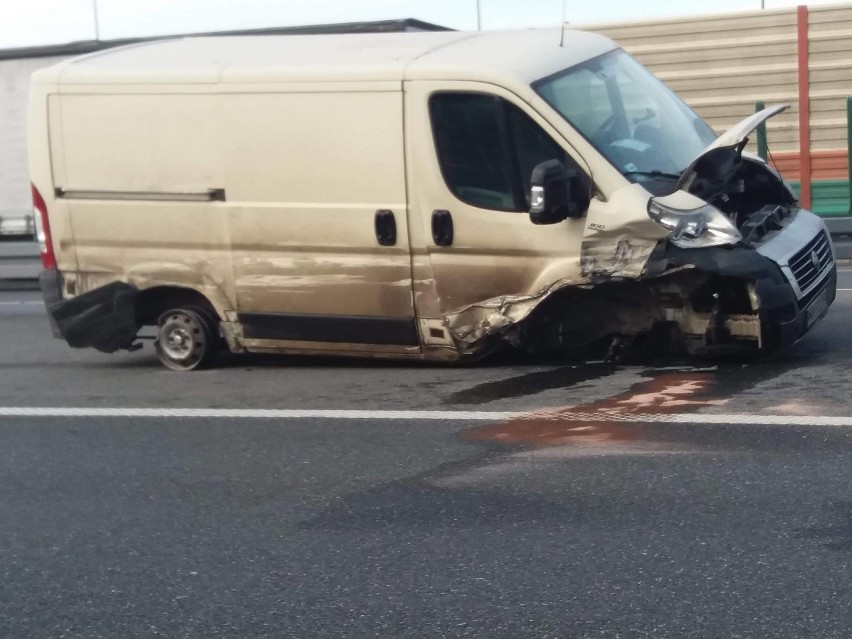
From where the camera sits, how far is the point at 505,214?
778 centimetres

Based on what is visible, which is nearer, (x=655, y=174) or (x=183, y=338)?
(x=655, y=174)

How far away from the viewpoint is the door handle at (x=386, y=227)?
7973 millimetres

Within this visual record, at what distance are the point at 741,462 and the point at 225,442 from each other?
257cm

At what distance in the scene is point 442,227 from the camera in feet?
25.9

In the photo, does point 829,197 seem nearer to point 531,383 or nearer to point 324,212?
point 531,383

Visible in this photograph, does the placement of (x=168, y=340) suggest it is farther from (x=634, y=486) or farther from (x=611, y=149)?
(x=634, y=486)

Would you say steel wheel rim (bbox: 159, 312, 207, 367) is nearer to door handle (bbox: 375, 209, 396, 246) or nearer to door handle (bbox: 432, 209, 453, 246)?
door handle (bbox: 375, 209, 396, 246)

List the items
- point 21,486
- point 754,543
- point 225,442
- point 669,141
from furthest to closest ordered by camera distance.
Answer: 1. point 669,141
2. point 225,442
3. point 21,486
4. point 754,543

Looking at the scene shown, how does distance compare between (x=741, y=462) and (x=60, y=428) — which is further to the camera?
(x=60, y=428)

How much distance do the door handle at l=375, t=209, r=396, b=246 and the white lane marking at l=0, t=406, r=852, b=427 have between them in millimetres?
1153

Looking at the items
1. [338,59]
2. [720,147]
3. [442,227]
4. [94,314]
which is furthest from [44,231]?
[720,147]

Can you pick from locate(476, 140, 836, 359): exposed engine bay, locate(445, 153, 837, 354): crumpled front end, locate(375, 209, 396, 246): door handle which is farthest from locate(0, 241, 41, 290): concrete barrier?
locate(476, 140, 836, 359): exposed engine bay

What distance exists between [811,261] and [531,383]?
171 centimetres

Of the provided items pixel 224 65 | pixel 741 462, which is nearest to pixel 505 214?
pixel 224 65
